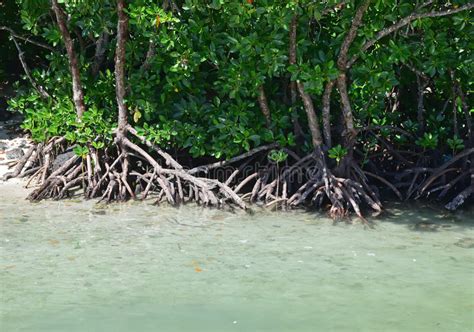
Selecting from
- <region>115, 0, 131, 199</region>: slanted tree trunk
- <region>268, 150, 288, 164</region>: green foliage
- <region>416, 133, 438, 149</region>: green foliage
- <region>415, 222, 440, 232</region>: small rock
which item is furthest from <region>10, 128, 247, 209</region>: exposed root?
<region>416, 133, 438, 149</region>: green foliage

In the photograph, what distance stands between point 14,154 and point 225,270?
429cm

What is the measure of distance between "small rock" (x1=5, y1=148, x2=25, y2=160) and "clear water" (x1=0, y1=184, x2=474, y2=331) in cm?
168

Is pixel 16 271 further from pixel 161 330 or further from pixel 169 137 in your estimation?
pixel 169 137

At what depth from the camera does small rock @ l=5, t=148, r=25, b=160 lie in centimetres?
971

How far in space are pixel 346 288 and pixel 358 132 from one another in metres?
2.59

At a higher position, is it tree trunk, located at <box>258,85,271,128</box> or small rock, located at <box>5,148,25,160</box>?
tree trunk, located at <box>258,85,271,128</box>

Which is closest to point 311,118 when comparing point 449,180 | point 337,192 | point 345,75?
point 345,75

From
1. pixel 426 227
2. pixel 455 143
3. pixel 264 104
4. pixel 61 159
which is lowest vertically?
pixel 426 227

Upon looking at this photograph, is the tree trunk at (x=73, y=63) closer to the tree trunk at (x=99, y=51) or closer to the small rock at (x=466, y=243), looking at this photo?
the tree trunk at (x=99, y=51)

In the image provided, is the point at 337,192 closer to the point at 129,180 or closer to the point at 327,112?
the point at 327,112

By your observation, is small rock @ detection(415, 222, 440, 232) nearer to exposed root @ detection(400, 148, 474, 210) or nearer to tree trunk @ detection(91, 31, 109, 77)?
exposed root @ detection(400, 148, 474, 210)

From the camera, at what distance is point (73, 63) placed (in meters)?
8.53

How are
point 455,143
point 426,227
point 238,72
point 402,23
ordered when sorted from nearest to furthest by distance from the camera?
point 402,23 → point 426,227 → point 238,72 → point 455,143

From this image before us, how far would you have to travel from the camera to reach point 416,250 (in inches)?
269
